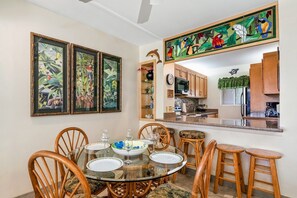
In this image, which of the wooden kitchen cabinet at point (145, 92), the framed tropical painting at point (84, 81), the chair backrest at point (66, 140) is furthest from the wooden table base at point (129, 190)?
the wooden kitchen cabinet at point (145, 92)

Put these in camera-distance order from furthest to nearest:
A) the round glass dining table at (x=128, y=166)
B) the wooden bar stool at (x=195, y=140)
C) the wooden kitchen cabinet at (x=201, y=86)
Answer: the wooden kitchen cabinet at (x=201, y=86), the wooden bar stool at (x=195, y=140), the round glass dining table at (x=128, y=166)

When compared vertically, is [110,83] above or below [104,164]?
above

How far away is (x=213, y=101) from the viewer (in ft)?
19.3

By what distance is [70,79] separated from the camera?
98.2 inches

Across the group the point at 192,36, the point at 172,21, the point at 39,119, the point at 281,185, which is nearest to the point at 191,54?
the point at 192,36

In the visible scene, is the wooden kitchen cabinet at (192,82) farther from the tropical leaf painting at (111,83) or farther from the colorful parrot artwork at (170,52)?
the tropical leaf painting at (111,83)

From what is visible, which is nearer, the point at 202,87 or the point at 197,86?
the point at 197,86

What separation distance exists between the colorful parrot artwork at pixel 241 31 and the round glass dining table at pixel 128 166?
6.43 ft

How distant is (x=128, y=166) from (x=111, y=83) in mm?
2039

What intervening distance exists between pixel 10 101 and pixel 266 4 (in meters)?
3.55

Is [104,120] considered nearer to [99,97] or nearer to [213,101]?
[99,97]

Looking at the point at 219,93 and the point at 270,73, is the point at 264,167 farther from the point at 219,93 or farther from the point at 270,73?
the point at 219,93

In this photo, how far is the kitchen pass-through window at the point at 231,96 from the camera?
535 cm

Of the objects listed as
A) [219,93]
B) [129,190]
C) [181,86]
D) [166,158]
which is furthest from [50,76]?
[219,93]
